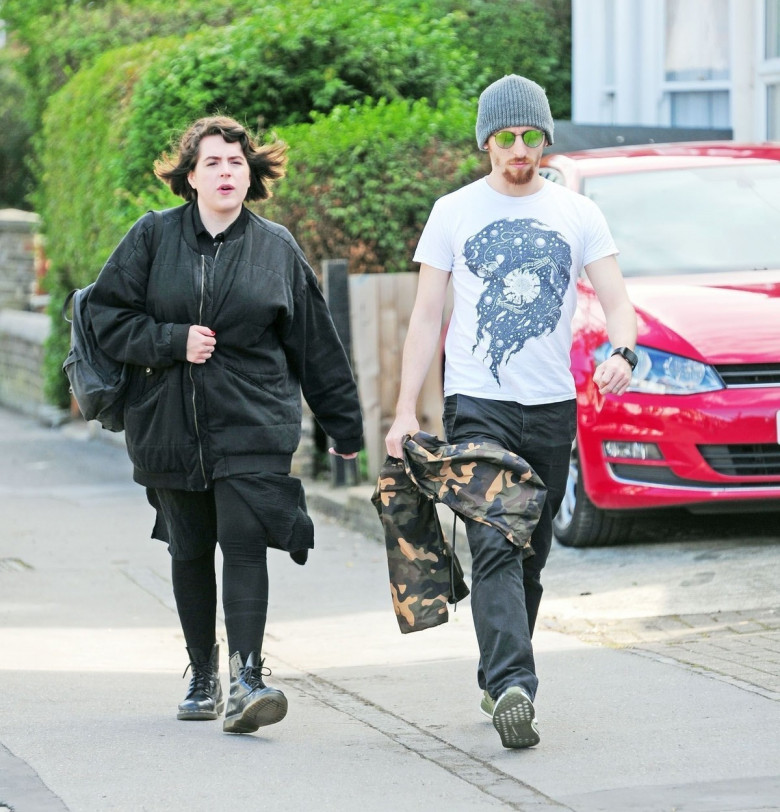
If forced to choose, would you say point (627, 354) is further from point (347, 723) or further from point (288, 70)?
point (288, 70)

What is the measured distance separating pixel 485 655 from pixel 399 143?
21.3 ft

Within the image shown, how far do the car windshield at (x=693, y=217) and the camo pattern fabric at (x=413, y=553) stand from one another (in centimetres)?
325

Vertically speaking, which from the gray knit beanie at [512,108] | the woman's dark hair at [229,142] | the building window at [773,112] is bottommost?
the woman's dark hair at [229,142]

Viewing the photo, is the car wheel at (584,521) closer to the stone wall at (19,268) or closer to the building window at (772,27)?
the building window at (772,27)

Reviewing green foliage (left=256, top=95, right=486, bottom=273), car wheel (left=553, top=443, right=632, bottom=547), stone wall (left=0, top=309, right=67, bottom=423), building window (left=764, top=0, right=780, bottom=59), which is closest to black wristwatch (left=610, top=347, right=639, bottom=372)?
car wheel (left=553, top=443, right=632, bottom=547)

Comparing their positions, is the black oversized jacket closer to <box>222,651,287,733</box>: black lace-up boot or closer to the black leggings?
the black leggings

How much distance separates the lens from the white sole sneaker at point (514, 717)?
15.0 ft

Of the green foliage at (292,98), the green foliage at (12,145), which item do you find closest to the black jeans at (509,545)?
the green foliage at (292,98)

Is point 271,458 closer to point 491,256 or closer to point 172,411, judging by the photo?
point 172,411

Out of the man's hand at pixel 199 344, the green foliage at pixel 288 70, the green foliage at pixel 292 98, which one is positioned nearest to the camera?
the man's hand at pixel 199 344

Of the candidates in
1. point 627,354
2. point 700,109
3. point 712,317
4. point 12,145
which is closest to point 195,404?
point 627,354

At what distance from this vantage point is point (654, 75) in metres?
14.0

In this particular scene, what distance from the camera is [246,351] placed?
5020mm

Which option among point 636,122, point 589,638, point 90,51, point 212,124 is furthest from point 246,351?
point 90,51
